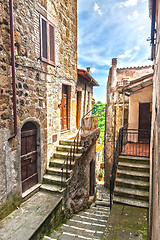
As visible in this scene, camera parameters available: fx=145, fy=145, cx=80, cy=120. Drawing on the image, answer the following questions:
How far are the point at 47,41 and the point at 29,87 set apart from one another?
204 centimetres

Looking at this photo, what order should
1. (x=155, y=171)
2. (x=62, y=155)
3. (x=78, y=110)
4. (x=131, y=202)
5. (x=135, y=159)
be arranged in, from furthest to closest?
(x=78, y=110) < (x=62, y=155) < (x=135, y=159) < (x=131, y=202) < (x=155, y=171)

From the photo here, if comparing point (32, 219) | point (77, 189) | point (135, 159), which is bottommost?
point (77, 189)

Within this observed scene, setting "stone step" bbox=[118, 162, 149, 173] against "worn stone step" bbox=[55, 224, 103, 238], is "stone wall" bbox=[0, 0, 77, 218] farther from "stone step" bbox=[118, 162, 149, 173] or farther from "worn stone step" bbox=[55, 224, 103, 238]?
"stone step" bbox=[118, 162, 149, 173]

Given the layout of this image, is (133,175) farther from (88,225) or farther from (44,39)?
(44,39)

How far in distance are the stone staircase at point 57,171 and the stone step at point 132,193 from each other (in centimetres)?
171

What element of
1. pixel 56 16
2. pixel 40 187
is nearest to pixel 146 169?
pixel 40 187

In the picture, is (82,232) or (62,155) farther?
(62,155)

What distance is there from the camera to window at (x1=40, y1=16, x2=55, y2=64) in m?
5.05

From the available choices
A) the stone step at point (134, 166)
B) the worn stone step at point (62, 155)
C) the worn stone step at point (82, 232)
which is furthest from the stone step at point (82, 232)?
the worn stone step at point (62, 155)

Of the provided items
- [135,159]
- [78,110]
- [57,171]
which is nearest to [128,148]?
[135,159]

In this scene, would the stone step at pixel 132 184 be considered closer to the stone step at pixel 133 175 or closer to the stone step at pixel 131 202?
the stone step at pixel 133 175

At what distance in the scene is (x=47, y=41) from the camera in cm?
525

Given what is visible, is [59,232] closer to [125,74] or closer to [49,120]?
[49,120]

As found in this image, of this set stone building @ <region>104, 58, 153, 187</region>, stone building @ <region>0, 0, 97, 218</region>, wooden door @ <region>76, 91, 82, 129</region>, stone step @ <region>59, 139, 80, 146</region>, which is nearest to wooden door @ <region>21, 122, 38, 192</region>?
stone building @ <region>0, 0, 97, 218</region>
